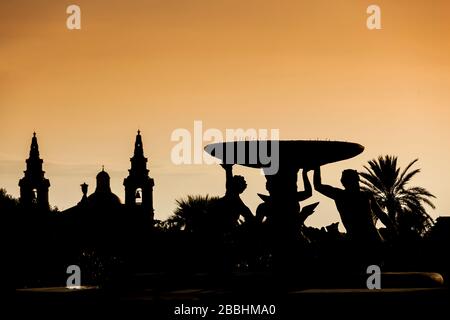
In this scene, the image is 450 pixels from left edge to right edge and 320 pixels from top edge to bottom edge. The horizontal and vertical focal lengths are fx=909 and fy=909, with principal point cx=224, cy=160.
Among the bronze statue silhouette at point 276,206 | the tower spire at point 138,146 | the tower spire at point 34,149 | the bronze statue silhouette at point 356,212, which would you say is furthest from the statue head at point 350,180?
the tower spire at point 34,149

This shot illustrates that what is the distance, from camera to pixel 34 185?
8294 cm

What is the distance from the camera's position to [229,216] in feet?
53.6

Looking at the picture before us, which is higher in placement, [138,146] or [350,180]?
[138,146]

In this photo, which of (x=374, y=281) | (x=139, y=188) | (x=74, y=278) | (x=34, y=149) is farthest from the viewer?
(x=34, y=149)

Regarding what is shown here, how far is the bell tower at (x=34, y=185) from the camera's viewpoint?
7894 cm

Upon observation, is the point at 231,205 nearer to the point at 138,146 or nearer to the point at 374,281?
the point at 374,281

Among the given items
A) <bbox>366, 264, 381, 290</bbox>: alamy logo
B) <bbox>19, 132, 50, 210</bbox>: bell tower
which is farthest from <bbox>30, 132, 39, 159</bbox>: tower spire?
<bbox>366, 264, 381, 290</bbox>: alamy logo

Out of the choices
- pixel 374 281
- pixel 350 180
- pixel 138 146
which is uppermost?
pixel 138 146

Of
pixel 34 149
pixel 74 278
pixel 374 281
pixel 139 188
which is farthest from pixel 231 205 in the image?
pixel 34 149

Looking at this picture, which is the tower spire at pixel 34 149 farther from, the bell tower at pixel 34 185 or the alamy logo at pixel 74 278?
the alamy logo at pixel 74 278
